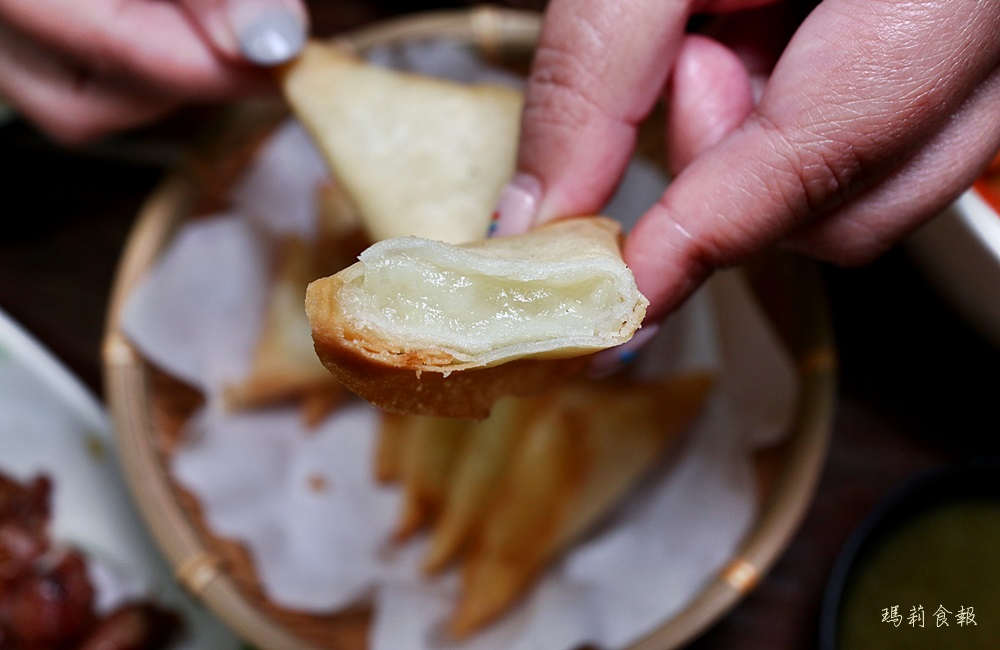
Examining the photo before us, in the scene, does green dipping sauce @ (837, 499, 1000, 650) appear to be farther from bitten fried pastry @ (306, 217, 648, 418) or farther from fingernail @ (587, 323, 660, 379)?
bitten fried pastry @ (306, 217, 648, 418)

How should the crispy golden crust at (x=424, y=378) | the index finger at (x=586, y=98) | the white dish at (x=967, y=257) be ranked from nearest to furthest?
the crispy golden crust at (x=424, y=378)
the index finger at (x=586, y=98)
the white dish at (x=967, y=257)

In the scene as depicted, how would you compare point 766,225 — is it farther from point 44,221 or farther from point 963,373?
point 44,221

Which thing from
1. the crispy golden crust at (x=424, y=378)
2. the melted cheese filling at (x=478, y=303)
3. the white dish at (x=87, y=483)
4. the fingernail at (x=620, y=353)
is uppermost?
the melted cheese filling at (x=478, y=303)

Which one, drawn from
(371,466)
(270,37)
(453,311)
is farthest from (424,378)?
(371,466)

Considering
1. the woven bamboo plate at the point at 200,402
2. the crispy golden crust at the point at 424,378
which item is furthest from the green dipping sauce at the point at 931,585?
the crispy golden crust at the point at 424,378

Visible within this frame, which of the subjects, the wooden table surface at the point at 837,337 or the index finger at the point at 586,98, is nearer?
the index finger at the point at 586,98

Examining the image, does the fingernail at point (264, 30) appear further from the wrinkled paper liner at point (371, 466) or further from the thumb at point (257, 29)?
the wrinkled paper liner at point (371, 466)

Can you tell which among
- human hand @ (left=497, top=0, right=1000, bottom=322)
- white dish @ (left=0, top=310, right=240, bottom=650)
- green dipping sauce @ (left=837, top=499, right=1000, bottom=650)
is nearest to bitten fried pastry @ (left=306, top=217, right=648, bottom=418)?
human hand @ (left=497, top=0, right=1000, bottom=322)
